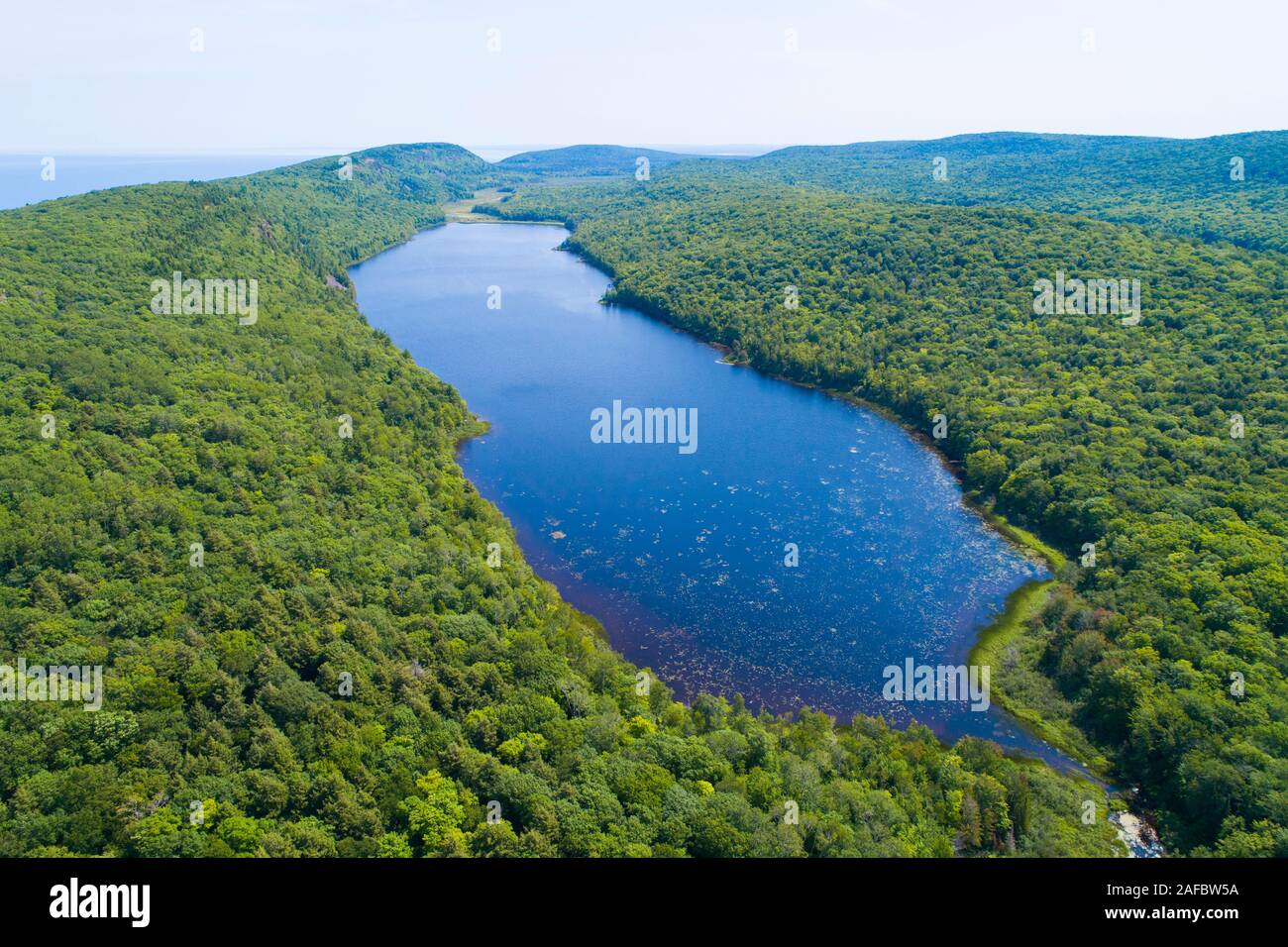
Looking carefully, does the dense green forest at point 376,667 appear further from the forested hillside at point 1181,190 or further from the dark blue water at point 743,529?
the forested hillside at point 1181,190

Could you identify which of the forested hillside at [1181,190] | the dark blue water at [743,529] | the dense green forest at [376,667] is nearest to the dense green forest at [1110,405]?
the dense green forest at [376,667]

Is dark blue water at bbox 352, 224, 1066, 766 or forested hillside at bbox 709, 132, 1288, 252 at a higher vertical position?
forested hillside at bbox 709, 132, 1288, 252

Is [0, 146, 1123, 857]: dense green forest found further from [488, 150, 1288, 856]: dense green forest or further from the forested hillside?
the forested hillside

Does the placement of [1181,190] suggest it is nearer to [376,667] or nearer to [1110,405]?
[1110,405]

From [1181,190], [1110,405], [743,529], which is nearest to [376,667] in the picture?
[743,529]

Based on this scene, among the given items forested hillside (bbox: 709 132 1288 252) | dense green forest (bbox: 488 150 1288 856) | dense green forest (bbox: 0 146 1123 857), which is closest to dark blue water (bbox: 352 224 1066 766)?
dense green forest (bbox: 0 146 1123 857)

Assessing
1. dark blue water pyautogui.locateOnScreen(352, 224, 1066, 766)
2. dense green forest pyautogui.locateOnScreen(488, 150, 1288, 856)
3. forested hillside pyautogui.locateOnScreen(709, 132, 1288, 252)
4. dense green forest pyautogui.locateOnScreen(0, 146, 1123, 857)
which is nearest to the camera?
dense green forest pyautogui.locateOnScreen(0, 146, 1123, 857)
